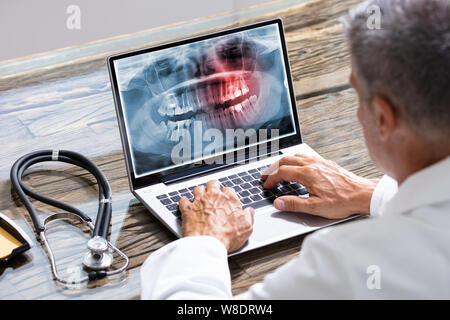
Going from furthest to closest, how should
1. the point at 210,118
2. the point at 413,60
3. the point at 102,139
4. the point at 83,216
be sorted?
1. the point at 102,139
2. the point at 210,118
3. the point at 83,216
4. the point at 413,60

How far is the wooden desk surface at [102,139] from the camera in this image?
126 cm

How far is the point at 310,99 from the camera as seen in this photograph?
1.82 meters

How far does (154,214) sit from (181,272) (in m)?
0.26

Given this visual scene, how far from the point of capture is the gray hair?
905 millimetres

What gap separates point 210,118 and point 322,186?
29 centimetres

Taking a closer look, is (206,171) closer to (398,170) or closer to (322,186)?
(322,186)

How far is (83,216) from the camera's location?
1385 mm

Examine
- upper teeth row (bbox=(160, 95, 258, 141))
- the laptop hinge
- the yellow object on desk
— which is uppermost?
upper teeth row (bbox=(160, 95, 258, 141))

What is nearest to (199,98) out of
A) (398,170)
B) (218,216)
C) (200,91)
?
(200,91)

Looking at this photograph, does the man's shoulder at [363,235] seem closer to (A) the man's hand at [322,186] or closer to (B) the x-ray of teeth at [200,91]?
(A) the man's hand at [322,186]

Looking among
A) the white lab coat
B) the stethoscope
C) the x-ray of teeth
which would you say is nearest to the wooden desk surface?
the stethoscope

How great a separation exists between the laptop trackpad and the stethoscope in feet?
0.87

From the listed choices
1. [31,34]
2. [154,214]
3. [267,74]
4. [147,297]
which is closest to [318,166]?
[267,74]

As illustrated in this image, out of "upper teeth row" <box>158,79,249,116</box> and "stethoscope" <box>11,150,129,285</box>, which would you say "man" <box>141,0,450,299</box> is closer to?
"stethoscope" <box>11,150,129,285</box>
